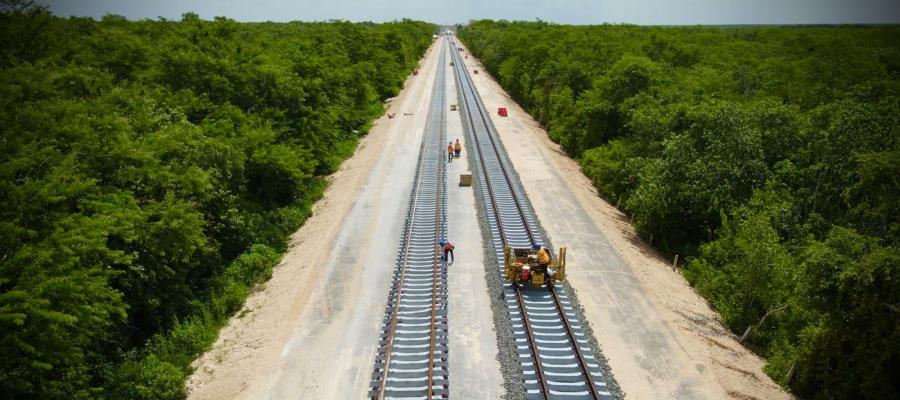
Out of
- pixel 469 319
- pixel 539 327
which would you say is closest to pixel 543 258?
pixel 539 327

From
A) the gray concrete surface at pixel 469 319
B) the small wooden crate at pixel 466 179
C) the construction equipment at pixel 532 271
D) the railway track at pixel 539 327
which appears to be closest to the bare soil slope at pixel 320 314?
the gray concrete surface at pixel 469 319

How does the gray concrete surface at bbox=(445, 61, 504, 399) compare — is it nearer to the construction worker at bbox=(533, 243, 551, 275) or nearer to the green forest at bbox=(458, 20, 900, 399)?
the construction worker at bbox=(533, 243, 551, 275)

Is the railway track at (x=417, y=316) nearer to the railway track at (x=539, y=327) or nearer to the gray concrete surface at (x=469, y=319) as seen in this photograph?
the gray concrete surface at (x=469, y=319)

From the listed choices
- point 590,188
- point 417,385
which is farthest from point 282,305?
point 590,188

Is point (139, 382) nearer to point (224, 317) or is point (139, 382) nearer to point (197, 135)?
point (224, 317)

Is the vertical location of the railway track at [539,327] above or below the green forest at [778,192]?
below

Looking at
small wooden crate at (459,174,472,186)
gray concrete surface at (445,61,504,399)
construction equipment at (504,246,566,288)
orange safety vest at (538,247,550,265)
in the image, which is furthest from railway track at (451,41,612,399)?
small wooden crate at (459,174,472,186)

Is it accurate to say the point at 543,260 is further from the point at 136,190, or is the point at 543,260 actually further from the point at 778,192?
the point at 136,190
